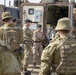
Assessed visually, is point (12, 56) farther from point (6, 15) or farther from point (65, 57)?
point (6, 15)

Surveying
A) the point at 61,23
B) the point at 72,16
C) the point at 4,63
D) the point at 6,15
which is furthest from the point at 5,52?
the point at 72,16

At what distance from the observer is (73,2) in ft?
37.7

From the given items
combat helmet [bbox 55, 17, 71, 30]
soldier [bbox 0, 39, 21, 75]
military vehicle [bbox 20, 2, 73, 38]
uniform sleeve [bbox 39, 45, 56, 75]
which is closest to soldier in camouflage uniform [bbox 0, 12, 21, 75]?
soldier [bbox 0, 39, 21, 75]

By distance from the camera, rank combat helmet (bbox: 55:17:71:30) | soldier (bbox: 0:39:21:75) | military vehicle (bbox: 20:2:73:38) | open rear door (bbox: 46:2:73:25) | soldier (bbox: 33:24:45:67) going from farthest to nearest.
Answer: open rear door (bbox: 46:2:73:25) < military vehicle (bbox: 20:2:73:38) < soldier (bbox: 33:24:45:67) < combat helmet (bbox: 55:17:71:30) < soldier (bbox: 0:39:21:75)

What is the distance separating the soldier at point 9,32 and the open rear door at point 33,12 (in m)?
4.08

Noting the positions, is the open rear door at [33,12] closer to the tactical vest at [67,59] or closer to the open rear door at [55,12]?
the open rear door at [55,12]

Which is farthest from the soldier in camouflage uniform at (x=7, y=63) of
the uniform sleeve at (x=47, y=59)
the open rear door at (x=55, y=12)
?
the open rear door at (x=55, y=12)

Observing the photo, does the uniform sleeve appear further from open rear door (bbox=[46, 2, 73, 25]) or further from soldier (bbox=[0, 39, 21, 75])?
open rear door (bbox=[46, 2, 73, 25])

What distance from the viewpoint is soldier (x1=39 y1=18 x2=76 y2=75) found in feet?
14.2

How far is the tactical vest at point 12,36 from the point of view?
275 inches

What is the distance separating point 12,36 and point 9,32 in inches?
4.8

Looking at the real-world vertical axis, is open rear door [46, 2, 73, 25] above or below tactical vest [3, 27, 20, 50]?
above

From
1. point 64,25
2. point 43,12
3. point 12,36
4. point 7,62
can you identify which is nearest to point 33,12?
point 43,12

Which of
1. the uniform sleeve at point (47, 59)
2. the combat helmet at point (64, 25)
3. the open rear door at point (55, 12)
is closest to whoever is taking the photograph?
the uniform sleeve at point (47, 59)
